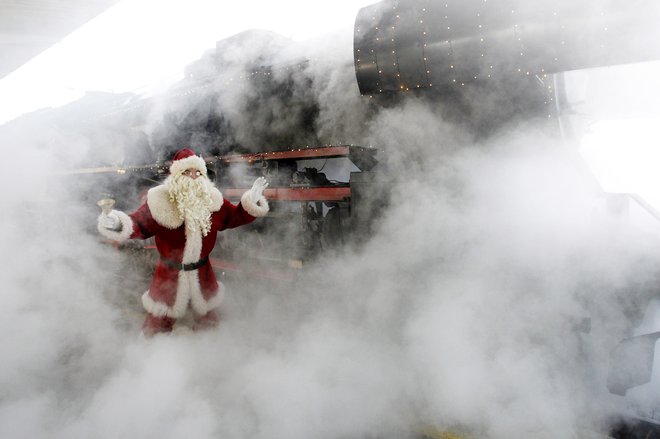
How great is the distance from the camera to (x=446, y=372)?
2.49 m

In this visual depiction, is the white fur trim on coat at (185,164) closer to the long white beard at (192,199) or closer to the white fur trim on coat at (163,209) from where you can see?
the long white beard at (192,199)

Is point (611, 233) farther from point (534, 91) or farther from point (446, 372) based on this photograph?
point (446, 372)

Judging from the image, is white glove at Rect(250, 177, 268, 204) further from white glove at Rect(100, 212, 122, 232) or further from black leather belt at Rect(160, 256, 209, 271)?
white glove at Rect(100, 212, 122, 232)

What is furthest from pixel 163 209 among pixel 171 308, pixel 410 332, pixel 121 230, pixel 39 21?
pixel 39 21

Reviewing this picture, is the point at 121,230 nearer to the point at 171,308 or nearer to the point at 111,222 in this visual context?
the point at 111,222

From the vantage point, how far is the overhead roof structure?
3.77m

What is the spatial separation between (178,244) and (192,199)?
0.42 m

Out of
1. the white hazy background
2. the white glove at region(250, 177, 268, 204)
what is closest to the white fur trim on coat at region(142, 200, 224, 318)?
the white hazy background

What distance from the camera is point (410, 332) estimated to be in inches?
114

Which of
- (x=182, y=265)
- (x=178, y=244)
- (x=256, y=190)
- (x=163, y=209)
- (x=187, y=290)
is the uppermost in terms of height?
(x=256, y=190)

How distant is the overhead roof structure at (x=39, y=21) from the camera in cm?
377

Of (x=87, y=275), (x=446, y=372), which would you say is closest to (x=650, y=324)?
(x=446, y=372)

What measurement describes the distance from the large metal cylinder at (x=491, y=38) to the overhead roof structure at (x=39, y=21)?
10.5ft

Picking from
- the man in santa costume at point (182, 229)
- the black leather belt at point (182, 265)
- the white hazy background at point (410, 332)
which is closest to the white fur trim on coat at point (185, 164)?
the man in santa costume at point (182, 229)
